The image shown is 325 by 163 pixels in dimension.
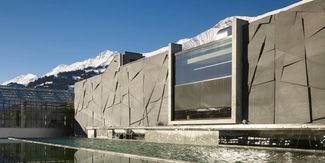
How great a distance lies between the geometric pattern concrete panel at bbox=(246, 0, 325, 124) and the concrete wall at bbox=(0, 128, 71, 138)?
41648 mm

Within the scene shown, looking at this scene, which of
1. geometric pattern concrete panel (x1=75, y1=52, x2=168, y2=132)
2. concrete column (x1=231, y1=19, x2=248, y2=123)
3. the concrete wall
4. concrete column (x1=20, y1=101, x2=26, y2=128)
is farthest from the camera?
concrete column (x1=20, y1=101, x2=26, y2=128)

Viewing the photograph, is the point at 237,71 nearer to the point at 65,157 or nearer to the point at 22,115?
the point at 65,157

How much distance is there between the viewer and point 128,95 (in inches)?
1821

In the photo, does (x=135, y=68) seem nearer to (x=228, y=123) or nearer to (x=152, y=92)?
(x=152, y=92)

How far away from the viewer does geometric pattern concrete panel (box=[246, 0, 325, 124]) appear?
80.0ft

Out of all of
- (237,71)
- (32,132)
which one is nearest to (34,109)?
(32,132)

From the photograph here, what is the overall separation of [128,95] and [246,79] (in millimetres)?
19550

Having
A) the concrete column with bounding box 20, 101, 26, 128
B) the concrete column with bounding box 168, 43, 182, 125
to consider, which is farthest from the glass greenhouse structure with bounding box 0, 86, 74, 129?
the concrete column with bounding box 168, 43, 182, 125

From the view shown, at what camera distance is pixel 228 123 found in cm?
3033

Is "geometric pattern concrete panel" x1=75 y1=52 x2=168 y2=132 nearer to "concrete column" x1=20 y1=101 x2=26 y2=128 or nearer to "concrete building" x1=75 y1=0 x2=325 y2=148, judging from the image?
"concrete building" x1=75 y1=0 x2=325 y2=148

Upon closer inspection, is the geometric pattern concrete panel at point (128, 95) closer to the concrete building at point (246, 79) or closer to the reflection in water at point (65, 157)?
the concrete building at point (246, 79)

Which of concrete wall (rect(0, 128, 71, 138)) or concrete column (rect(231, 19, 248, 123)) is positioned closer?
concrete column (rect(231, 19, 248, 123))

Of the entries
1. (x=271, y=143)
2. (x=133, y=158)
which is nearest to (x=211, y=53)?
(x=271, y=143)

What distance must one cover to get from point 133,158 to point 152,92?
80.6 ft
